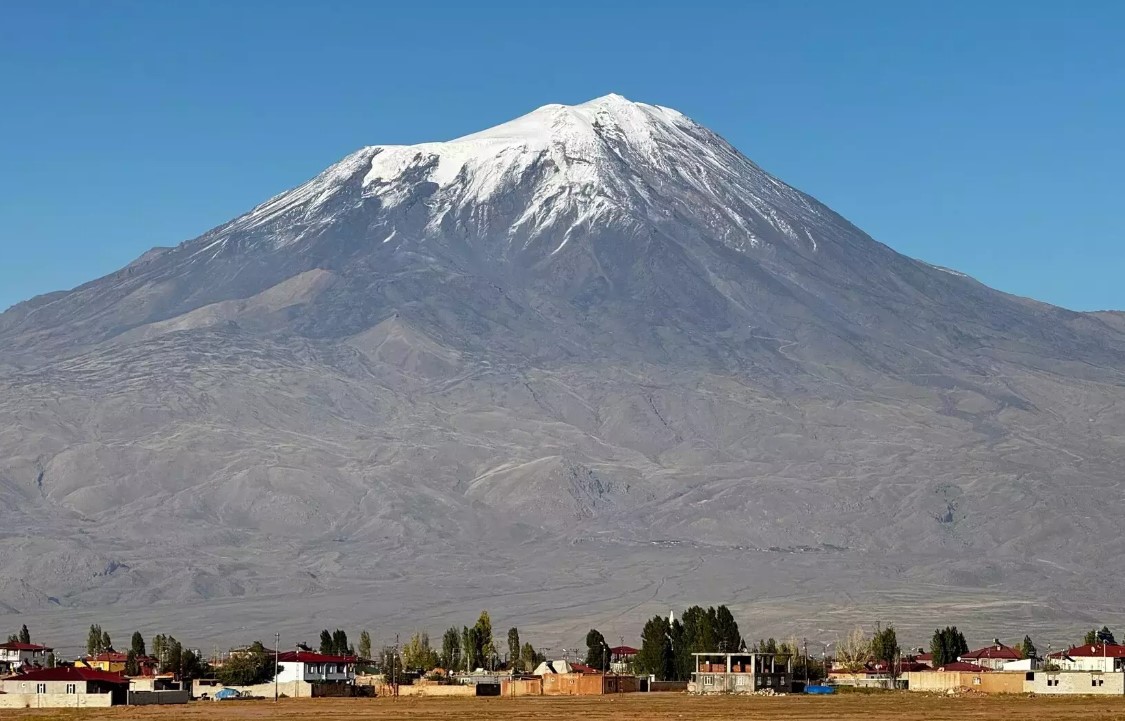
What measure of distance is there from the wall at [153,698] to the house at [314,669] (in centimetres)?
1329

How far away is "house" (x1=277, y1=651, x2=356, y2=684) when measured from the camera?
115688 mm

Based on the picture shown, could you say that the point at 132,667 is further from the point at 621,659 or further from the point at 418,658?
the point at 621,659

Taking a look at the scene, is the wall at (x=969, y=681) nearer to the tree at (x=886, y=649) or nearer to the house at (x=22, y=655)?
the tree at (x=886, y=649)

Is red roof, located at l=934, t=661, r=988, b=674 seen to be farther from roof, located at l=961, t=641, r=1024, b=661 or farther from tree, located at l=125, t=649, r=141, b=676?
tree, located at l=125, t=649, r=141, b=676

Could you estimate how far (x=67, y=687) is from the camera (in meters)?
96.3

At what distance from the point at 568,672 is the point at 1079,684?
33.1 meters

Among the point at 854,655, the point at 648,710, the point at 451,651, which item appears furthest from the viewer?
the point at 451,651

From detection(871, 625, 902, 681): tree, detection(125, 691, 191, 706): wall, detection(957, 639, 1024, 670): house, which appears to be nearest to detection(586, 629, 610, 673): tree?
detection(871, 625, 902, 681): tree

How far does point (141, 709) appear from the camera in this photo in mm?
91938

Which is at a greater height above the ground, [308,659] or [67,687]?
[308,659]

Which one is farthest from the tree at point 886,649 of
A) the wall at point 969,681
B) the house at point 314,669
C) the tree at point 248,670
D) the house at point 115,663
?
the house at point 115,663

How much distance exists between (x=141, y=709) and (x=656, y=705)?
2157 cm

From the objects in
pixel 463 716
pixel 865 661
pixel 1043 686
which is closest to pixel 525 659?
Result: pixel 865 661

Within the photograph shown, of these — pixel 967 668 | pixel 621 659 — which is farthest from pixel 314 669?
pixel 967 668
